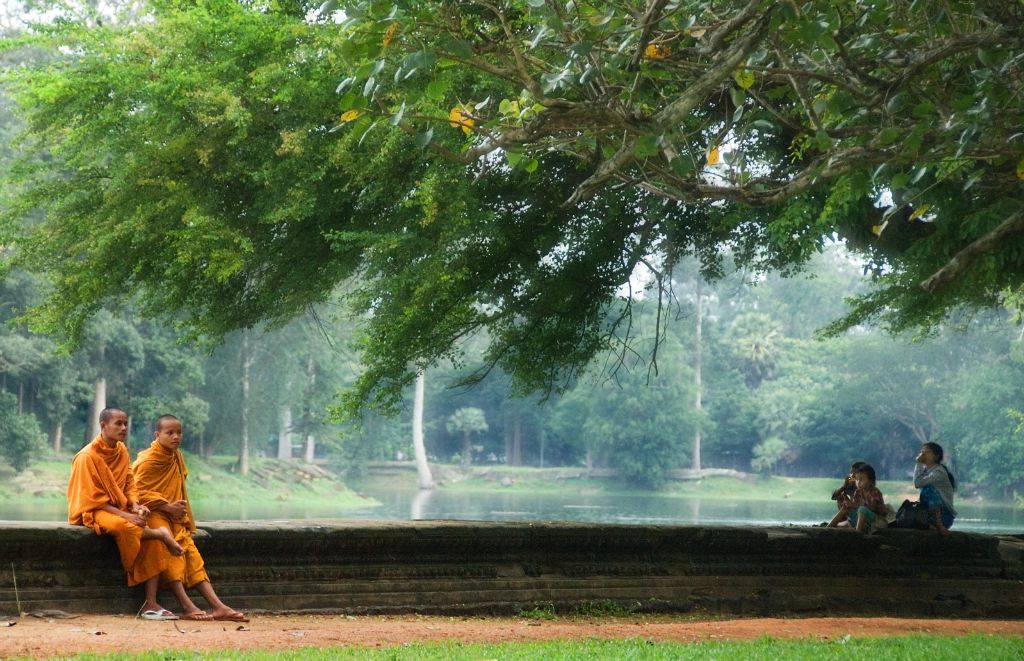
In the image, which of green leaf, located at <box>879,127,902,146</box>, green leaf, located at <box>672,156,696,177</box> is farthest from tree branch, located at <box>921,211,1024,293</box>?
green leaf, located at <box>672,156,696,177</box>

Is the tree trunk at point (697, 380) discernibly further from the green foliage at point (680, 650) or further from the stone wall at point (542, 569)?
the green foliage at point (680, 650)

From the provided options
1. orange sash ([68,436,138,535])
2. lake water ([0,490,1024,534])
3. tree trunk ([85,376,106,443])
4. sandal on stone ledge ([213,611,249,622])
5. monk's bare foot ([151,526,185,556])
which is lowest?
lake water ([0,490,1024,534])

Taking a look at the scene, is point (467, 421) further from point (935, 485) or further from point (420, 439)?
point (935, 485)

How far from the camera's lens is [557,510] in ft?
112

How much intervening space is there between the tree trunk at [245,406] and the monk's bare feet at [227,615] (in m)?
27.4

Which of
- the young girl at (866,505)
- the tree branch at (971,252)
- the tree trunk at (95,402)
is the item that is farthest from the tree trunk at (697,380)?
the tree branch at (971,252)

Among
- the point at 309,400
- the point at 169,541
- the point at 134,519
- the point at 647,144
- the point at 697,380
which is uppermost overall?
the point at 697,380

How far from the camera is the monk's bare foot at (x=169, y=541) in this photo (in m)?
6.02

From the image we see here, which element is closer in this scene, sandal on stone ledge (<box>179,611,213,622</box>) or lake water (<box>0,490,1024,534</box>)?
sandal on stone ledge (<box>179,611,213,622</box>)

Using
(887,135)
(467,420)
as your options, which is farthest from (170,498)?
(467,420)

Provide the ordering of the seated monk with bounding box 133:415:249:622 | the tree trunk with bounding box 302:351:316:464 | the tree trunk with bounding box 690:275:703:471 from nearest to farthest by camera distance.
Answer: the seated monk with bounding box 133:415:249:622 → the tree trunk with bounding box 302:351:316:464 → the tree trunk with bounding box 690:275:703:471

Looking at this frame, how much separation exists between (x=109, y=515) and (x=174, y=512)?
1.04 ft

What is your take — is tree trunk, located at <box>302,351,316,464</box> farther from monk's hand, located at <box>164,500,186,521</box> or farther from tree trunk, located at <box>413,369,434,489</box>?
monk's hand, located at <box>164,500,186,521</box>

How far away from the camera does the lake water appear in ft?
89.5
